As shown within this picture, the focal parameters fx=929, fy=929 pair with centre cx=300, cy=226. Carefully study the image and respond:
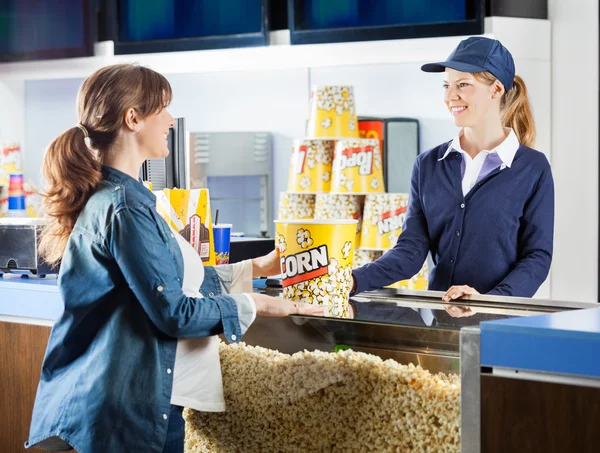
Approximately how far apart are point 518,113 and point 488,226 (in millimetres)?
445

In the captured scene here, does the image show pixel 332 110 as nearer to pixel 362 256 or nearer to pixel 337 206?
pixel 337 206

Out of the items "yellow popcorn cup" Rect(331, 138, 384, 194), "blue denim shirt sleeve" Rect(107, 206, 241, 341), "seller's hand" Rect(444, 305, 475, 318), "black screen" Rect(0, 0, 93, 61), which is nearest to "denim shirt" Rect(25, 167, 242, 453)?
"blue denim shirt sleeve" Rect(107, 206, 241, 341)

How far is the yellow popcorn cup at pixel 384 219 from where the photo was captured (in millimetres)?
4000

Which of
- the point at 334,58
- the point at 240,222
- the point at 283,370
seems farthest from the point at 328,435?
the point at 240,222

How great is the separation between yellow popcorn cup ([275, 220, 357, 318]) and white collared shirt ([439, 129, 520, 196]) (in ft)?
2.22

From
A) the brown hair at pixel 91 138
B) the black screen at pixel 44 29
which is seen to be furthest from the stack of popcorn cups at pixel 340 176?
the brown hair at pixel 91 138

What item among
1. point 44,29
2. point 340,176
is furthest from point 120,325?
point 44,29

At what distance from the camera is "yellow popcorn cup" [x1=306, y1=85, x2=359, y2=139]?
404cm

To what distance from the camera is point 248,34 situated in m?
4.10

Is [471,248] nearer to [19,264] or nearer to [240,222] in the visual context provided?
[19,264]

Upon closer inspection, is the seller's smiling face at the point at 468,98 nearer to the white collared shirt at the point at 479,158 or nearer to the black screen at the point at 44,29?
the white collared shirt at the point at 479,158

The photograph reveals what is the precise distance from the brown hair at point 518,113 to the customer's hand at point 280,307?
3.66 feet

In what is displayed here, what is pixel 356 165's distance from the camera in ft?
13.2

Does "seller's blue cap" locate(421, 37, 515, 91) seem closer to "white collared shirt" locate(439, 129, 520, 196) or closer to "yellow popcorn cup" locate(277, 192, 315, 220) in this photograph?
"white collared shirt" locate(439, 129, 520, 196)
